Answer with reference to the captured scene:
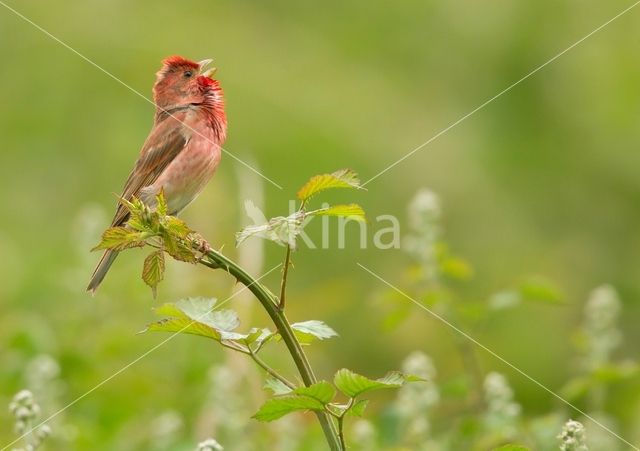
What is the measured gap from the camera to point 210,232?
6602 mm

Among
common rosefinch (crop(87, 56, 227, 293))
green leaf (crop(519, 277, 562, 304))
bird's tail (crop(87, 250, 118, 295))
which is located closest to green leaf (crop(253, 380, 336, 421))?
green leaf (crop(519, 277, 562, 304))

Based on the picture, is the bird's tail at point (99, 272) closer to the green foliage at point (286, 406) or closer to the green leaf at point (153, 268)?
the green leaf at point (153, 268)

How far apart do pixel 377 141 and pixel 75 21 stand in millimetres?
2952

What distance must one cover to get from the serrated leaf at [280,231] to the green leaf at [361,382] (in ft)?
0.96

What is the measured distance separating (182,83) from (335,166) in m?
3.28

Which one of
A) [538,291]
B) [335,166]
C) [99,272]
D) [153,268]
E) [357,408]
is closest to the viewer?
[357,408]

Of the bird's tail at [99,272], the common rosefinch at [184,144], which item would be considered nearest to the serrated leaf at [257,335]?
the bird's tail at [99,272]

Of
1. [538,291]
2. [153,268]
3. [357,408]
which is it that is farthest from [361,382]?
[538,291]

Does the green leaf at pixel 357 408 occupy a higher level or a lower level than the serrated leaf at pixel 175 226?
lower

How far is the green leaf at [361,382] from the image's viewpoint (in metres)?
2.62

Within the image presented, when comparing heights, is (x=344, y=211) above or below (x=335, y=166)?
below

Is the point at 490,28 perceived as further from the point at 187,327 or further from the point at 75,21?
the point at 187,327

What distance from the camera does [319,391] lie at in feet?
8.39

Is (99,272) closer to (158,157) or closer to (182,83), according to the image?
(158,157)
